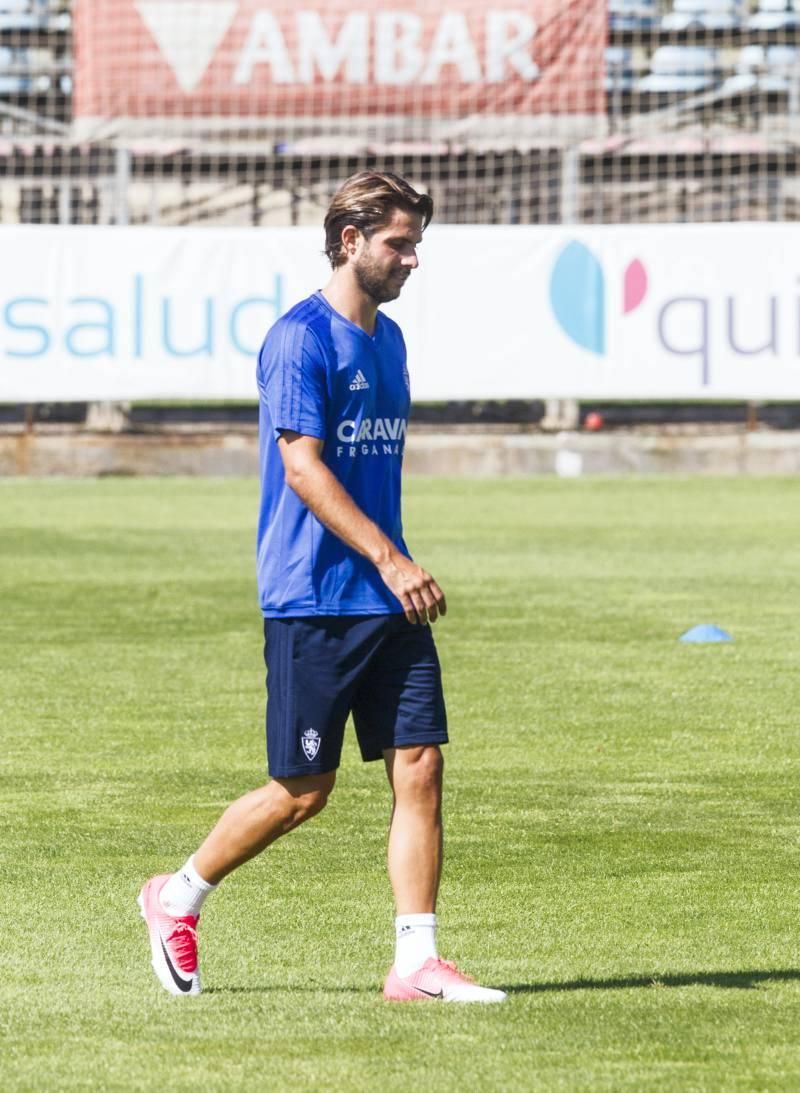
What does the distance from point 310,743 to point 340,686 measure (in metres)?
0.15

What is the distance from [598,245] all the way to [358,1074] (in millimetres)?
17316

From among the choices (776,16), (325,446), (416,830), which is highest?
(776,16)

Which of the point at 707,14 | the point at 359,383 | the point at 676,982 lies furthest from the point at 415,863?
the point at 707,14

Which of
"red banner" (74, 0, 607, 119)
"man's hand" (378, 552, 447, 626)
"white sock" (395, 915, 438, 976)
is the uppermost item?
"red banner" (74, 0, 607, 119)

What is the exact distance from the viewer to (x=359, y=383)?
18.3ft

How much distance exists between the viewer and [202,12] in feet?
82.1

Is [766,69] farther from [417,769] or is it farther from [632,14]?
[417,769]

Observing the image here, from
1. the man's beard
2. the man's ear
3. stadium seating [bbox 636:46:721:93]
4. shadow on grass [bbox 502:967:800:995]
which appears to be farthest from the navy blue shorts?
stadium seating [bbox 636:46:721:93]

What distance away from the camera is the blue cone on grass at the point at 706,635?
1251 centimetres

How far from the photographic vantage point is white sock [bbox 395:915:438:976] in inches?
215

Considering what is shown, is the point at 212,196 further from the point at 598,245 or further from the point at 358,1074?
the point at 358,1074

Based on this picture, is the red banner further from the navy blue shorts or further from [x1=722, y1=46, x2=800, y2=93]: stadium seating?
the navy blue shorts

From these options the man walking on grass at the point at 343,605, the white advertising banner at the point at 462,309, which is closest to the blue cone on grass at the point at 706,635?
the man walking on grass at the point at 343,605

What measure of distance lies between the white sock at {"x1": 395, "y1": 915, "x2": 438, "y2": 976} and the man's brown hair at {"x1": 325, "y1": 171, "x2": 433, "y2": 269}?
1.60 m
